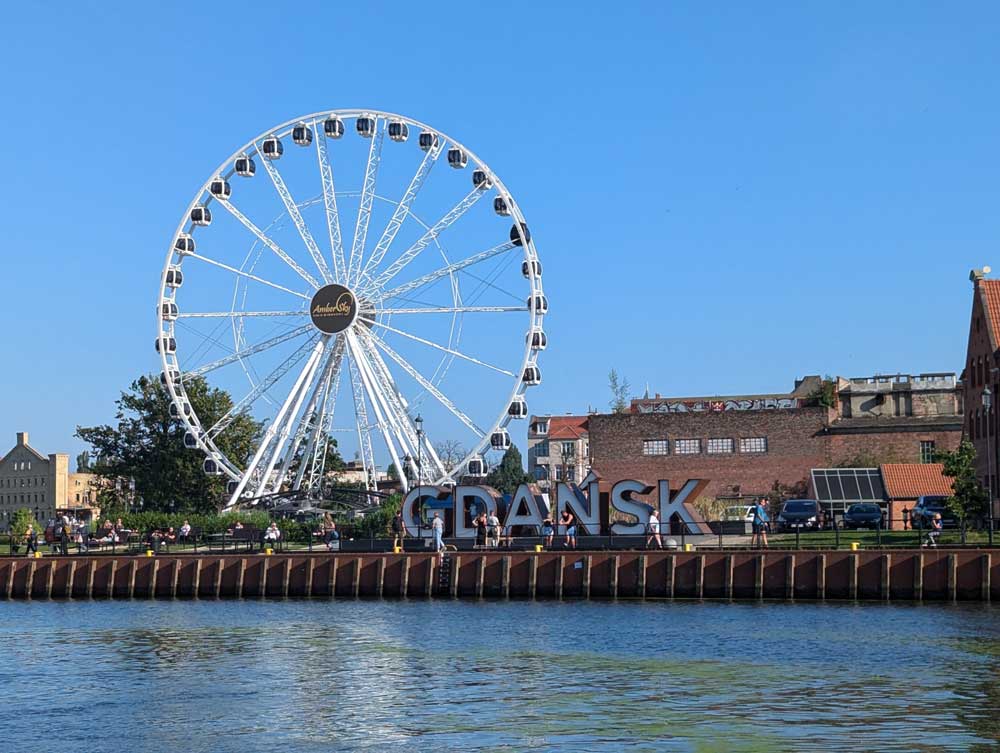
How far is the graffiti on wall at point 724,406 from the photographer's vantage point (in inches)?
4183

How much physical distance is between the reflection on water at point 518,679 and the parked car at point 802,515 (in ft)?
84.0

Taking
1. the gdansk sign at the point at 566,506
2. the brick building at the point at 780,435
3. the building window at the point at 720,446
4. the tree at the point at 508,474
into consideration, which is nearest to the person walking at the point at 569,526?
the gdansk sign at the point at 566,506

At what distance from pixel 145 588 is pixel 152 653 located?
21.0 m

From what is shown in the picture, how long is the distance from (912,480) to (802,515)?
61.7 feet

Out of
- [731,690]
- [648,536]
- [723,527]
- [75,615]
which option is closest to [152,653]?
[75,615]

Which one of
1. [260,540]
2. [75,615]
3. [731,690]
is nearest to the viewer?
[731,690]

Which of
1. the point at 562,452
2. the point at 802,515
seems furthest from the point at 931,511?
the point at 562,452

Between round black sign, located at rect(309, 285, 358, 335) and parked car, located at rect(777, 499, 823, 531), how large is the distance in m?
24.8

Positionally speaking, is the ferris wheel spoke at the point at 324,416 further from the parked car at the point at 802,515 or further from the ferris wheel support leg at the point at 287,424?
the parked car at the point at 802,515

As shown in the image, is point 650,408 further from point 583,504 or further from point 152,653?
point 152,653

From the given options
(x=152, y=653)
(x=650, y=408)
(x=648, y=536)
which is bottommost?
(x=152, y=653)

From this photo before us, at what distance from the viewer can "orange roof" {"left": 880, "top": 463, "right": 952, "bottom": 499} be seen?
94.4m

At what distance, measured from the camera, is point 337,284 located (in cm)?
8038

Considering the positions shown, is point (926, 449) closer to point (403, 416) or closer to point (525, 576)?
point (403, 416)
